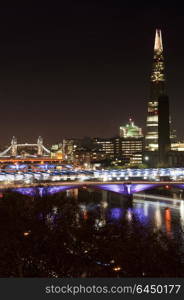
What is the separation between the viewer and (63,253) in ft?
33.2

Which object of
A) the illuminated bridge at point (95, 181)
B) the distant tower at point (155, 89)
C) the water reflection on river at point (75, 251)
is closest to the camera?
the water reflection on river at point (75, 251)

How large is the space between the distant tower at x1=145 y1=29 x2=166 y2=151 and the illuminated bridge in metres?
61.1

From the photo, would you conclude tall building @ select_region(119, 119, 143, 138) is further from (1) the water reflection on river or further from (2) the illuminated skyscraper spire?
(1) the water reflection on river

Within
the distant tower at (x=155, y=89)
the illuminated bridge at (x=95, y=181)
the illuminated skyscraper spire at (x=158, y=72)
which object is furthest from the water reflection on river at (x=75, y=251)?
the illuminated skyscraper spire at (x=158, y=72)

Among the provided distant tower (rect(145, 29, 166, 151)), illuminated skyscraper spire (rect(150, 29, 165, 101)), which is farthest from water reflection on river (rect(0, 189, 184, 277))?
illuminated skyscraper spire (rect(150, 29, 165, 101))

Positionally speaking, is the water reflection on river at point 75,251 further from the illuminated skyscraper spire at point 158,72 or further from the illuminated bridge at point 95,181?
the illuminated skyscraper spire at point 158,72

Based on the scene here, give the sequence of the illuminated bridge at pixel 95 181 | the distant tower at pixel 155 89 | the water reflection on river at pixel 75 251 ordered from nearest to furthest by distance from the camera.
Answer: the water reflection on river at pixel 75 251 < the illuminated bridge at pixel 95 181 < the distant tower at pixel 155 89

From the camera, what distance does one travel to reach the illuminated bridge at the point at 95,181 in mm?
35781

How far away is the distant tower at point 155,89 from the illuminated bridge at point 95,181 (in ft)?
201

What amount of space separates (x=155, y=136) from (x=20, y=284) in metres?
109

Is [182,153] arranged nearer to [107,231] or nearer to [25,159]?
[25,159]

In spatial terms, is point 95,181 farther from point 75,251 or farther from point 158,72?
point 158,72

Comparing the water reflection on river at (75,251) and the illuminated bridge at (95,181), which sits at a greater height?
the illuminated bridge at (95,181)

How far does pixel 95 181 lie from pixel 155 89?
264 feet
